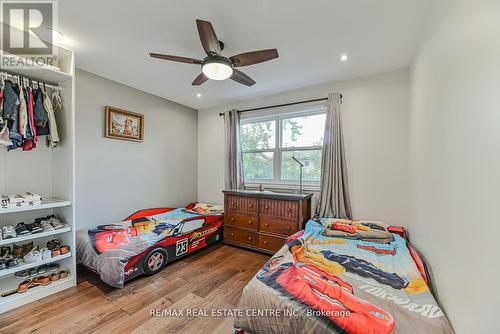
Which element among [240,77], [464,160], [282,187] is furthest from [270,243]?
[464,160]

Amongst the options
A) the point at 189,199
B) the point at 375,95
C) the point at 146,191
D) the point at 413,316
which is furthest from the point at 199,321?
the point at 375,95

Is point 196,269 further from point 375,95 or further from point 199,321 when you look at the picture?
point 375,95

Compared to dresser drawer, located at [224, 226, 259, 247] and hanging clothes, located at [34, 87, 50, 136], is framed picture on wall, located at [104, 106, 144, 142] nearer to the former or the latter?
hanging clothes, located at [34, 87, 50, 136]

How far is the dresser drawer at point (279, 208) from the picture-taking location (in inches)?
112

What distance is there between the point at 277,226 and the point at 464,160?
2187mm

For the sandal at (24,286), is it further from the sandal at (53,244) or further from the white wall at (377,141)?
the white wall at (377,141)

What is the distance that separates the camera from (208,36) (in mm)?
1593

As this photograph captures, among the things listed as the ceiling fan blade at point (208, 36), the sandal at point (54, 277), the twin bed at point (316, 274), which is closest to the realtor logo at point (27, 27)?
the ceiling fan blade at point (208, 36)

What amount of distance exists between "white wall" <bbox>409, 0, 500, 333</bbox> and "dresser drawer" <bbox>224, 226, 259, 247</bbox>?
80.1 inches

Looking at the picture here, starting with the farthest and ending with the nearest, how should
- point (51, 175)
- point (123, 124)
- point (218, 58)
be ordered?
1. point (123, 124)
2. point (51, 175)
3. point (218, 58)

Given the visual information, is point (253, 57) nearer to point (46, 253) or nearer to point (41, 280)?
point (46, 253)

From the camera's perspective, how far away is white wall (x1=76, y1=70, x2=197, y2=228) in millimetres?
2816

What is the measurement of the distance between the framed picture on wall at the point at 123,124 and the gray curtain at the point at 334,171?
3.00 meters

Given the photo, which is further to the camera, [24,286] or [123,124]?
[123,124]
